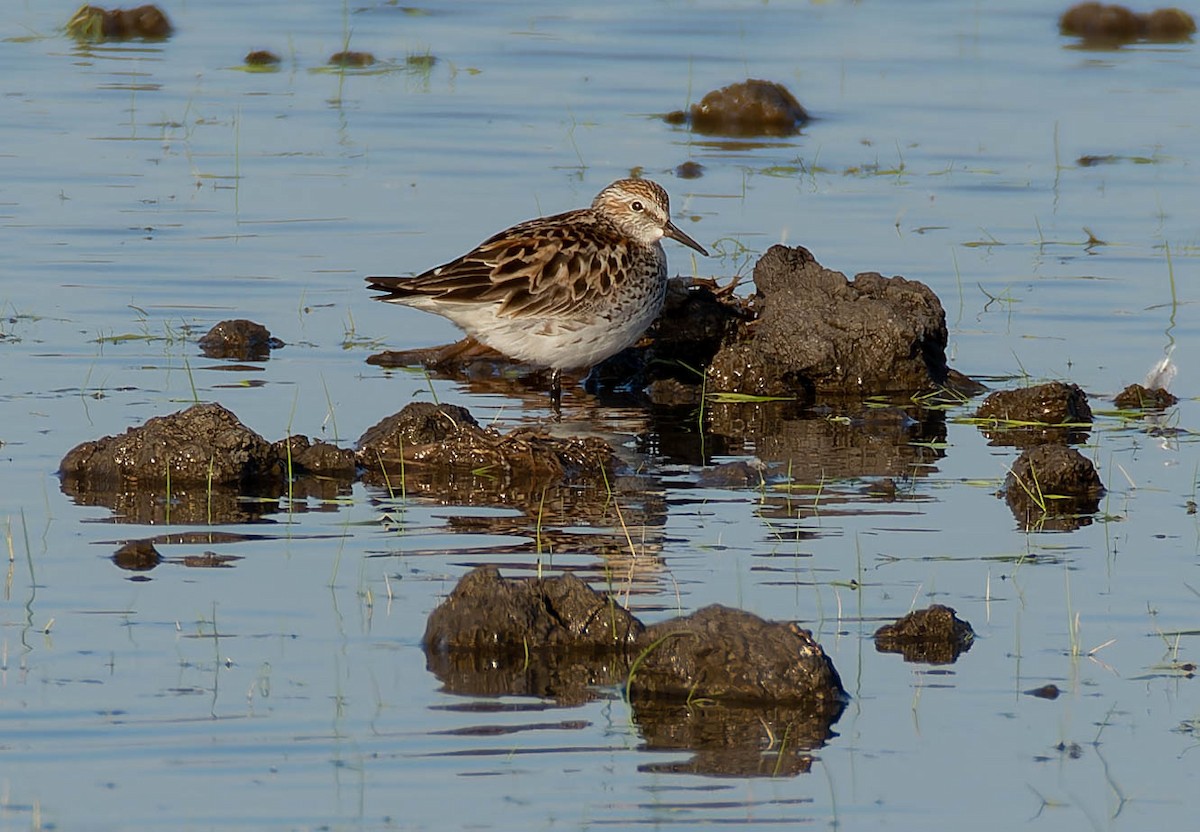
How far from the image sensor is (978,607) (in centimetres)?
853

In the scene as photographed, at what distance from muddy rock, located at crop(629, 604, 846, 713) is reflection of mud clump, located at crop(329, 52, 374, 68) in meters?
16.2

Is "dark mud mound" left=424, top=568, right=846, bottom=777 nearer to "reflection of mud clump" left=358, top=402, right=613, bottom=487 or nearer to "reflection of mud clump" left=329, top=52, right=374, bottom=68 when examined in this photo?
"reflection of mud clump" left=358, top=402, right=613, bottom=487

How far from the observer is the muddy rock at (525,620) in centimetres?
779

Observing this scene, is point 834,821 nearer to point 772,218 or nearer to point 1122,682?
point 1122,682

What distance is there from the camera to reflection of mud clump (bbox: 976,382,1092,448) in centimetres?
1164

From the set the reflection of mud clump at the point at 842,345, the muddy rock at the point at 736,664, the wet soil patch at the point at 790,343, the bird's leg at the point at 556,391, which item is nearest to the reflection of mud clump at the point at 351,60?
the wet soil patch at the point at 790,343

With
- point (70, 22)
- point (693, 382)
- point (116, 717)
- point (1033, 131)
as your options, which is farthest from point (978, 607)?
point (70, 22)

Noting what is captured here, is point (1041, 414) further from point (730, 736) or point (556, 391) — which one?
point (730, 736)

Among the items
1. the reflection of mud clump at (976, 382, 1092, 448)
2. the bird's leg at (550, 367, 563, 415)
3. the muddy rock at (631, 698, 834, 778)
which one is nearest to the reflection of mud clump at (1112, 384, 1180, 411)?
the reflection of mud clump at (976, 382, 1092, 448)

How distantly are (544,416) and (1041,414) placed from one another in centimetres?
265

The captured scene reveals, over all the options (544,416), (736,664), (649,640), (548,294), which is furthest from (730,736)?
(548,294)

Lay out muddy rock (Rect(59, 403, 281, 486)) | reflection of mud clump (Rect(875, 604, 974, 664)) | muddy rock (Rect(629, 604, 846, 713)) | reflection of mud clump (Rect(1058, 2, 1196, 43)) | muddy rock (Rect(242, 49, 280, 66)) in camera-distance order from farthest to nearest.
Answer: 1. reflection of mud clump (Rect(1058, 2, 1196, 43))
2. muddy rock (Rect(242, 49, 280, 66))
3. muddy rock (Rect(59, 403, 281, 486))
4. reflection of mud clump (Rect(875, 604, 974, 664))
5. muddy rock (Rect(629, 604, 846, 713))

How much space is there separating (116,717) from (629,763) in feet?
5.32

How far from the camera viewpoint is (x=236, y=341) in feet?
42.8
